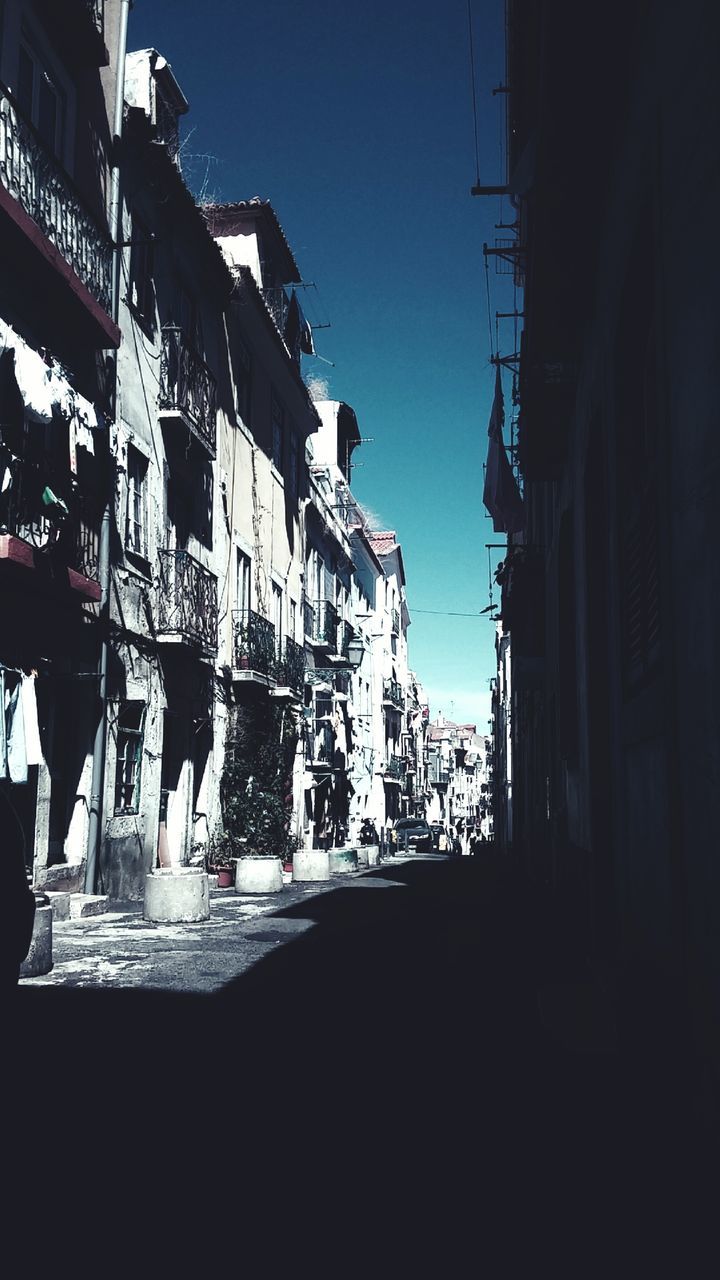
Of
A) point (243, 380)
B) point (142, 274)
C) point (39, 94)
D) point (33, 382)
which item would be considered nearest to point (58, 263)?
point (33, 382)

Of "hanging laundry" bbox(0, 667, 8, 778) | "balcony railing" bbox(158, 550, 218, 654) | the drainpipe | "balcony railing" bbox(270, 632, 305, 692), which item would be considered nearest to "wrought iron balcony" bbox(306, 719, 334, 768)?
"balcony railing" bbox(270, 632, 305, 692)

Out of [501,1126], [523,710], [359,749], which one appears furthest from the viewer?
[359,749]

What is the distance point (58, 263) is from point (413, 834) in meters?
43.5

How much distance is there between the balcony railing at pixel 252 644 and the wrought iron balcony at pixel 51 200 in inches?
302

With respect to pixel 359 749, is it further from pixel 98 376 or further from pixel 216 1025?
pixel 216 1025

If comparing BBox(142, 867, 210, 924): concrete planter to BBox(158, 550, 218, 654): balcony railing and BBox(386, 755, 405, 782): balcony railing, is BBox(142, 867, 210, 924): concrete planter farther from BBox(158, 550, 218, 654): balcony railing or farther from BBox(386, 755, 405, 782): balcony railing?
BBox(386, 755, 405, 782): balcony railing

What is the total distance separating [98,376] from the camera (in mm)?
13305

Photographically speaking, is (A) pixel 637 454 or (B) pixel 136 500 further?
(B) pixel 136 500

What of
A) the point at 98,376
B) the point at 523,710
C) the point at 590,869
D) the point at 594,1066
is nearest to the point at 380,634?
the point at 523,710

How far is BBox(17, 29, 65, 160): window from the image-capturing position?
11.9 metres

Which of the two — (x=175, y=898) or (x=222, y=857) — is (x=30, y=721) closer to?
(x=175, y=898)

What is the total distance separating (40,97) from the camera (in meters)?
12.3

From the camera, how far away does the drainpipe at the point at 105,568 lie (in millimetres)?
12766

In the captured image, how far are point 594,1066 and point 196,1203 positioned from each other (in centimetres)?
250
